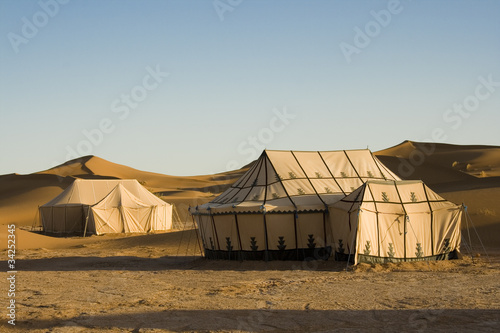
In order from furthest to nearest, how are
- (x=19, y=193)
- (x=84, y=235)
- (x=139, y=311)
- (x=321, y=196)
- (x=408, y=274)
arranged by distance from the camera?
1. (x=19, y=193)
2. (x=84, y=235)
3. (x=321, y=196)
4. (x=408, y=274)
5. (x=139, y=311)

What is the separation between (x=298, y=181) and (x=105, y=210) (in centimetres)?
1867

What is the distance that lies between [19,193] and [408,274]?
179 feet

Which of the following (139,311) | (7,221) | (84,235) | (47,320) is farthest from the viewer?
(7,221)

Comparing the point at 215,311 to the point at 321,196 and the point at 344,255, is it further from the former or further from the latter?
the point at 321,196

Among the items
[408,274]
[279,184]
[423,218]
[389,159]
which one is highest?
[389,159]

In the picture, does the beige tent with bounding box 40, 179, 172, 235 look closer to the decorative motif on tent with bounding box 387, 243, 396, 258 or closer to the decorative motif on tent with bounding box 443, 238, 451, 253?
the decorative motif on tent with bounding box 387, 243, 396, 258

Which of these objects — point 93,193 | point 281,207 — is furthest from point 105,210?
point 281,207

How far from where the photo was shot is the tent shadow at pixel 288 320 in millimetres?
8789

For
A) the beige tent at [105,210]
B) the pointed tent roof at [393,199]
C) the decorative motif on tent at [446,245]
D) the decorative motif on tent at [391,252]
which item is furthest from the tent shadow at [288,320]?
the beige tent at [105,210]

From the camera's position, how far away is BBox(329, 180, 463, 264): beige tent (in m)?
15.9

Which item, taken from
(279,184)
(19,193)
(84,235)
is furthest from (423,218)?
(19,193)

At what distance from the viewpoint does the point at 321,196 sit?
17.9 metres

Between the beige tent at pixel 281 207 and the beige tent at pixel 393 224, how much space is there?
2.35 feet

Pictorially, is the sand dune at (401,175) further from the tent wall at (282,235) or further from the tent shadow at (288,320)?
the tent shadow at (288,320)
